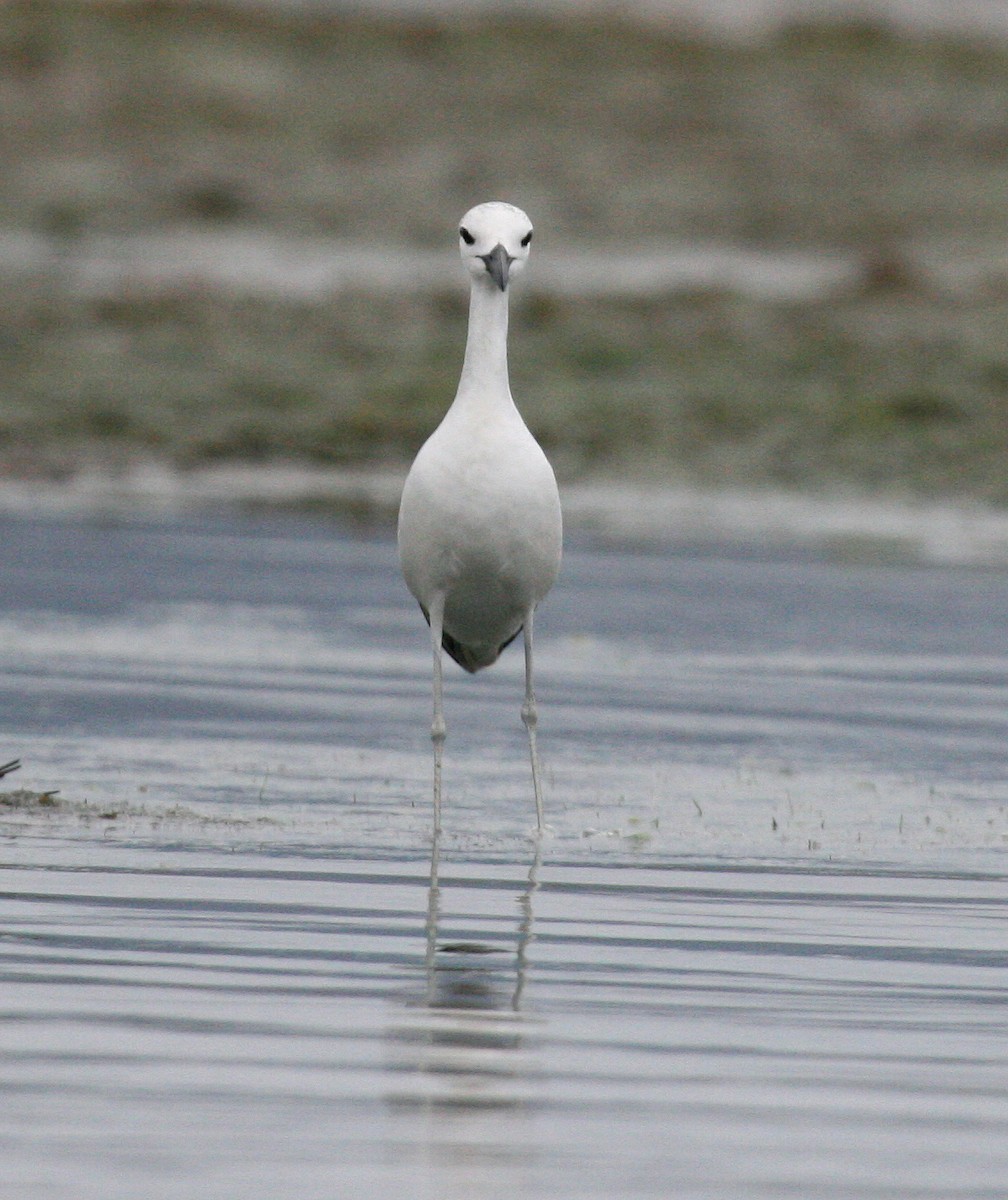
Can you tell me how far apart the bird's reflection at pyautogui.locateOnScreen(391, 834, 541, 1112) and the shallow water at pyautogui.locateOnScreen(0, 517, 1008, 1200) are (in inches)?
0.6

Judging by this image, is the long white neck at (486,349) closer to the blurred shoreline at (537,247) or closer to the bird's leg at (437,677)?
the bird's leg at (437,677)

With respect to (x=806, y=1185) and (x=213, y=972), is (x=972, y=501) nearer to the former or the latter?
(x=213, y=972)

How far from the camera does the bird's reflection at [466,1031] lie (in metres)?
5.98

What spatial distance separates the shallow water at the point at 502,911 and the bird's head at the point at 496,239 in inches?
71.4

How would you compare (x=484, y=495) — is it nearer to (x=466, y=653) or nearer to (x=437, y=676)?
(x=437, y=676)

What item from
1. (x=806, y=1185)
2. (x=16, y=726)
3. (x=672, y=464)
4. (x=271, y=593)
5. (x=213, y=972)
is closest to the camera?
(x=806, y=1185)

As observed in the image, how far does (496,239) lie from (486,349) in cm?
38

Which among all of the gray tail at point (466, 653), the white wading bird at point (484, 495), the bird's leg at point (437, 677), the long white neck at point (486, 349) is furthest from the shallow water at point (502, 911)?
the long white neck at point (486, 349)

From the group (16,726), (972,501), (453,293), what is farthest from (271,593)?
(453,293)

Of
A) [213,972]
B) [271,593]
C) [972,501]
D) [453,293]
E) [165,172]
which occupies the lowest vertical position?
[213,972]

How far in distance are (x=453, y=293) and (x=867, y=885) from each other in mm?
26475

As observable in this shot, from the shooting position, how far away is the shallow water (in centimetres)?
570

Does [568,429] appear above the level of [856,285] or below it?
below

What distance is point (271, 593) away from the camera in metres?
16.8
